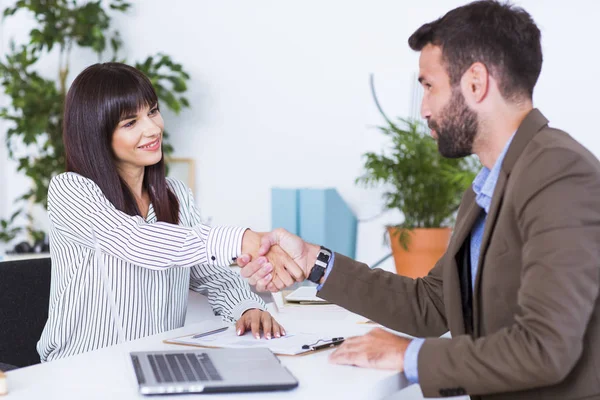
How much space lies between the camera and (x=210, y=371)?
1367 millimetres

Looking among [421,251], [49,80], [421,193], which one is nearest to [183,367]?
[421,251]

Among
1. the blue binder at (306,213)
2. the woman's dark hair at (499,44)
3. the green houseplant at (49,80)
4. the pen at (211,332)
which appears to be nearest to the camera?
the woman's dark hair at (499,44)

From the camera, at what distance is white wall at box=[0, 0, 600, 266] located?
379cm

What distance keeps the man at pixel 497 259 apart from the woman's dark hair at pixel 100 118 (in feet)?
2.05

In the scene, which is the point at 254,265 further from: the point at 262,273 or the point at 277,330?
the point at 277,330

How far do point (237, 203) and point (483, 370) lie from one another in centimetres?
345

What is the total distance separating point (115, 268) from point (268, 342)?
550 millimetres

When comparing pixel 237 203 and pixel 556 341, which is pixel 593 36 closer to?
pixel 237 203

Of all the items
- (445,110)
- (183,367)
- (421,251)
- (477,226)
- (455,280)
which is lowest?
(421,251)

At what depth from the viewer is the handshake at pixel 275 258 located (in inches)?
77.7

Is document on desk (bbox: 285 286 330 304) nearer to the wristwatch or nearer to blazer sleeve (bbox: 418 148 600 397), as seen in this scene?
the wristwatch

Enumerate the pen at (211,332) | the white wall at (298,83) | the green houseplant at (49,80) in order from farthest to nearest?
1. the green houseplant at (49,80)
2. the white wall at (298,83)
3. the pen at (211,332)

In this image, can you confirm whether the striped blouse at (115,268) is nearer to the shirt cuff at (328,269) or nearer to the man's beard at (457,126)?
the shirt cuff at (328,269)

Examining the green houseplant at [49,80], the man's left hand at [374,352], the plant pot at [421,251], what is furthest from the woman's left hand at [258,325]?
the green houseplant at [49,80]
